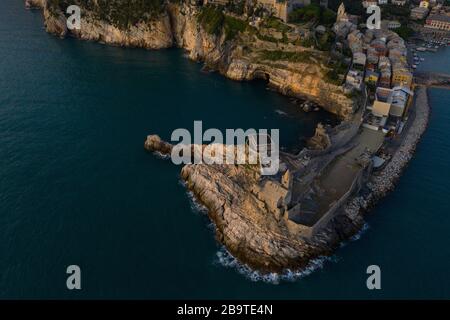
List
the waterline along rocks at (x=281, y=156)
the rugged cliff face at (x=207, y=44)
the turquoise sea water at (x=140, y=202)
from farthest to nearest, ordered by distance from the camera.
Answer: the rugged cliff face at (x=207, y=44)
the waterline along rocks at (x=281, y=156)
the turquoise sea water at (x=140, y=202)

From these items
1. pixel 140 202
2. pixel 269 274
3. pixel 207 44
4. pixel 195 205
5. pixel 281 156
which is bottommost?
pixel 269 274

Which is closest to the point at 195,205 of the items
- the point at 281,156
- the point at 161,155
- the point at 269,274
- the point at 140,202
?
the point at 140,202

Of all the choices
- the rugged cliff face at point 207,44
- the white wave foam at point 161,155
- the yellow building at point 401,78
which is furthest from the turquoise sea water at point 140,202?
the yellow building at point 401,78

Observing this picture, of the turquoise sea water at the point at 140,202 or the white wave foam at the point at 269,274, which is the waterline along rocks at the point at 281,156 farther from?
the turquoise sea water at the point at 140,202

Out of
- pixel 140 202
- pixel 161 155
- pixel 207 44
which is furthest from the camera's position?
pixel 207 44

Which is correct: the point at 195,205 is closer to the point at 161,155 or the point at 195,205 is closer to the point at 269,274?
the point at 161,155
